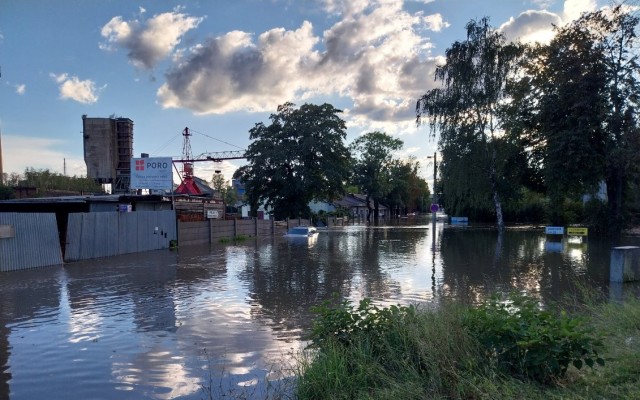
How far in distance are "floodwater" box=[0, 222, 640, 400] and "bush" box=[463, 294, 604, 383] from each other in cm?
237

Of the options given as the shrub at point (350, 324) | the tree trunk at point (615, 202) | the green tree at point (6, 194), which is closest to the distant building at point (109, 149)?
the green tree at point (6, 194)

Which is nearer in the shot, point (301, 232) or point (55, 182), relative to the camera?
point (301, 232)

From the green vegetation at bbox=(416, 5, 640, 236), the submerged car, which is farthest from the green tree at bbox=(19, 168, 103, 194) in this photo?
the green vegetation at bbox=(416, 5, 640, 236)

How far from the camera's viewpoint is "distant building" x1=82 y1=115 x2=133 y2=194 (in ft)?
155

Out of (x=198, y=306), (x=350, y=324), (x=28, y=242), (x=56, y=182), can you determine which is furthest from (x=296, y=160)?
(x=350, y=324)

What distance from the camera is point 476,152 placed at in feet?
125

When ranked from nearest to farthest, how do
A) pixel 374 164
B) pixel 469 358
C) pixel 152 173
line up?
pixel 469 358, pixel 152 173, pixel 374 164

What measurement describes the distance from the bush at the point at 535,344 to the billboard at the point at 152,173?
25.4m

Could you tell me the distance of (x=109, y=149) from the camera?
47312mm

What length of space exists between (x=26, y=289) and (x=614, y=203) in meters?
34.8

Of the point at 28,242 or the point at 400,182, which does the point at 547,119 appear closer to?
the point at 28,242

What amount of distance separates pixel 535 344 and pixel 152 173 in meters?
26.8

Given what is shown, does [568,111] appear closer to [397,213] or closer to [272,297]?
[272,297]

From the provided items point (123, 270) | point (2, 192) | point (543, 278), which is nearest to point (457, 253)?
point (543, 278)
